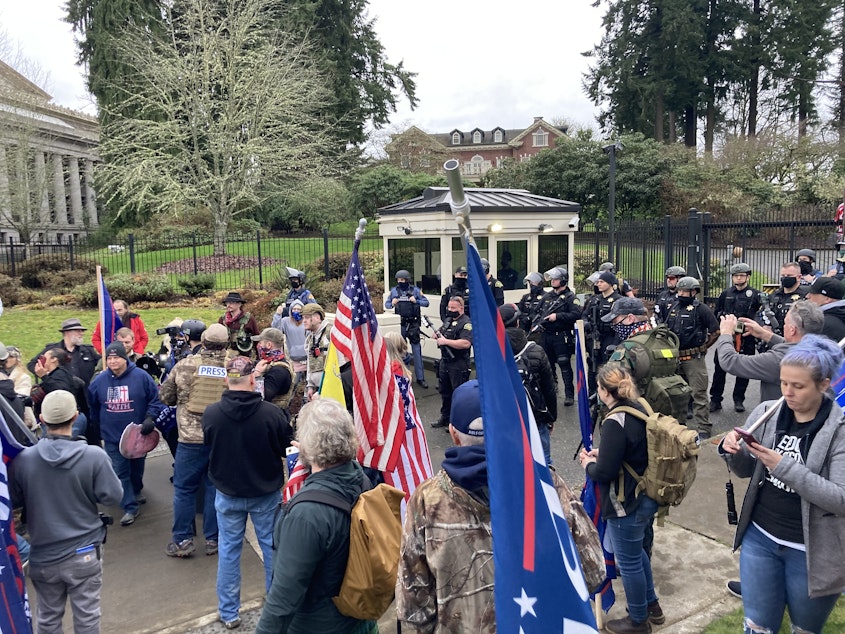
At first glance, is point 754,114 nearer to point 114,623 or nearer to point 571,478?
point 571,478

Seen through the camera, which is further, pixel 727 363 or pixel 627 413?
pixel 727 363

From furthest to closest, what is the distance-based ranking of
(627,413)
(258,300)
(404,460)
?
(258,300), (404,460), (627,413)

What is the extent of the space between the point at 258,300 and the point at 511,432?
520 inches

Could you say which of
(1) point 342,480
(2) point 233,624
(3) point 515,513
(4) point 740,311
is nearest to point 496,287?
(4) point 740,311

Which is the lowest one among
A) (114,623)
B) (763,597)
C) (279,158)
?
(114,623)

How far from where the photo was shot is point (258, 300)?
14578 millimetres

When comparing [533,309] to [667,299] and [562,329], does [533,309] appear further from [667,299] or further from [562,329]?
[667,299]

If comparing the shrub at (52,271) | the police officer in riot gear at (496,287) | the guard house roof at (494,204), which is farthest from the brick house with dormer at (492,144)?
the police officer in riot gear at (496,287)

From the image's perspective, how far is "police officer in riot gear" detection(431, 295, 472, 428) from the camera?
7.55 meters

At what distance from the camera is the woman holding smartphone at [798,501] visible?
2.58 metres

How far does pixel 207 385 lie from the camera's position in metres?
4.97

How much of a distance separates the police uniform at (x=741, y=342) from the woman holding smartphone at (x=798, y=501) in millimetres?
5735

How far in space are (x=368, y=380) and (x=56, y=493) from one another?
6.62 feet

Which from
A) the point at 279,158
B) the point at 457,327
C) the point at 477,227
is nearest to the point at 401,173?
the point at 279,158
